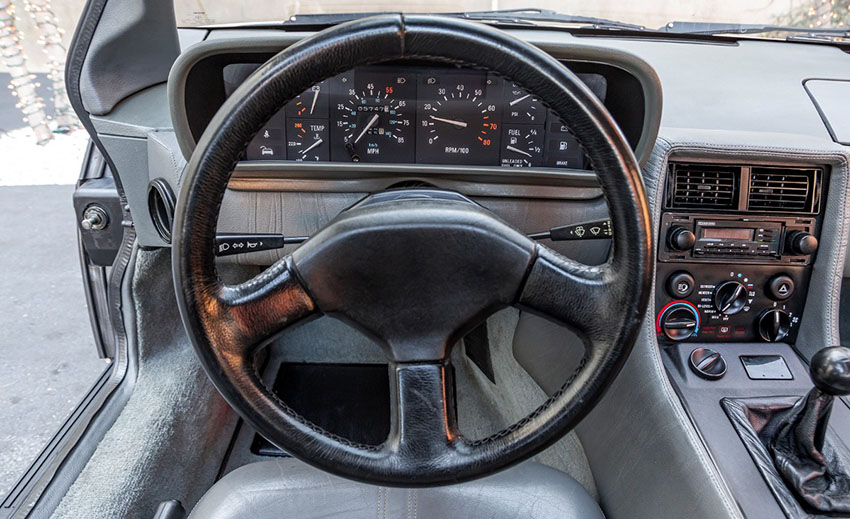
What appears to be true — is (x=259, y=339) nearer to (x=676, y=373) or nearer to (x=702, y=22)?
(x=676, y=373)

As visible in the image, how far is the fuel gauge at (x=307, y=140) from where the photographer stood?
1279 mm

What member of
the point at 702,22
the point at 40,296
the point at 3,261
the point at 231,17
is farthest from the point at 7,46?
the point at 702,22

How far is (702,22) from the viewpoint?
171cm

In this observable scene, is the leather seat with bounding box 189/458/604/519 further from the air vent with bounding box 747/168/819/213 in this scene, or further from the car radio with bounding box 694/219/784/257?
the air vent with bounding box 747/168/819/213

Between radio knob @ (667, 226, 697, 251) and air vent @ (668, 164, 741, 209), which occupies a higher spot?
air vent @ (668, 164, 741, 209)

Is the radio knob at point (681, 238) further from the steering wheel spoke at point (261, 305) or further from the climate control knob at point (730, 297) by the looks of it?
the steering wheel spoke at point (261, 305)

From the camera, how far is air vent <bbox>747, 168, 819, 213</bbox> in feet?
4.08

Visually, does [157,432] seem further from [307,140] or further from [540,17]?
[540,17]

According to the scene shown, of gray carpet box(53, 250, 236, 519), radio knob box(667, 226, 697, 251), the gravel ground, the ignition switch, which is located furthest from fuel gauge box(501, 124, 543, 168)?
the gravel ground

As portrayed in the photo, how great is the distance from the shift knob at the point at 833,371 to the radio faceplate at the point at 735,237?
1.22 ft

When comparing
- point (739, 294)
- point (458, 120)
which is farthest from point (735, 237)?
point (458, 120)

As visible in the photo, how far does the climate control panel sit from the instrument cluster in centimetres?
33

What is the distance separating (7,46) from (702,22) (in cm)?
501

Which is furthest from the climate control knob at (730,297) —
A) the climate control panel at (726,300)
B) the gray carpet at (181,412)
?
the gray carpet at (181,412)
